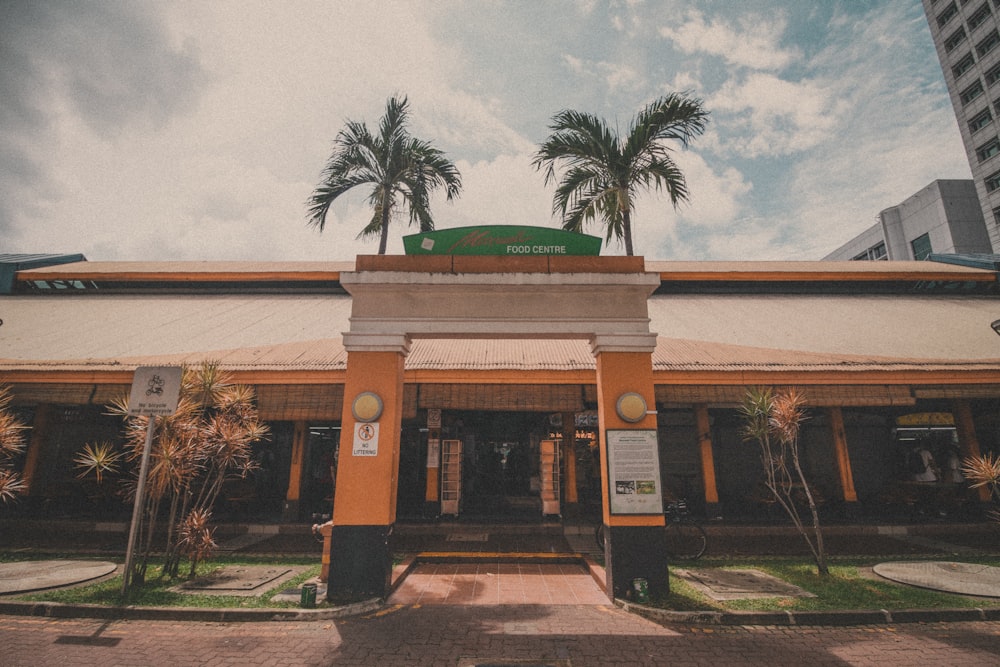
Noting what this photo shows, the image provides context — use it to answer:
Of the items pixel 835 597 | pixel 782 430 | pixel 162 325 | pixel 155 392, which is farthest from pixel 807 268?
pixel 162 325

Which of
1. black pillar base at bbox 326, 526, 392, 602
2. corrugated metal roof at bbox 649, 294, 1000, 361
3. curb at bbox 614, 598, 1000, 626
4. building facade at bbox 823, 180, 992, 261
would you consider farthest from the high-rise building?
black pillar base at bbox 326, 526, 392, 602

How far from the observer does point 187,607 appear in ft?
18.8

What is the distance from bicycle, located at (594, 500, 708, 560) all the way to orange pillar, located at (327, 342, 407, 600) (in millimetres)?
4397

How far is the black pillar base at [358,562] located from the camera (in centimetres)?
614

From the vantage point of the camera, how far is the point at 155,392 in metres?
6.59

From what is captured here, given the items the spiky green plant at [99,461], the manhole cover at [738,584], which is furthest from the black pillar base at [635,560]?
the spiky green plant at [99,461]

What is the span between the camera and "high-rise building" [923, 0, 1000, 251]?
3584cm

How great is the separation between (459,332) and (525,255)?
1.70m

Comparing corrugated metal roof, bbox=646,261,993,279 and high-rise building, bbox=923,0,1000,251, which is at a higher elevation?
high-rise building, bbox=923,0,1000,251

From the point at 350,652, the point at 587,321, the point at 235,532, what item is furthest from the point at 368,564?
the point at 235,532

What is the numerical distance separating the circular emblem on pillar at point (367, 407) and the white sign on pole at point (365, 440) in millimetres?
123

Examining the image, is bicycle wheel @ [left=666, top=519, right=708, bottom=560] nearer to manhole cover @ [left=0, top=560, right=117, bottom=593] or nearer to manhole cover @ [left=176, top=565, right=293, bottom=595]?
manhole cover @ [left=176, top=565, right=293, bottom=595]

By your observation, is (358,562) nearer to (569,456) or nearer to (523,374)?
(523,374)

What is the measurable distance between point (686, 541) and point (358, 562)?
7.27 meters
